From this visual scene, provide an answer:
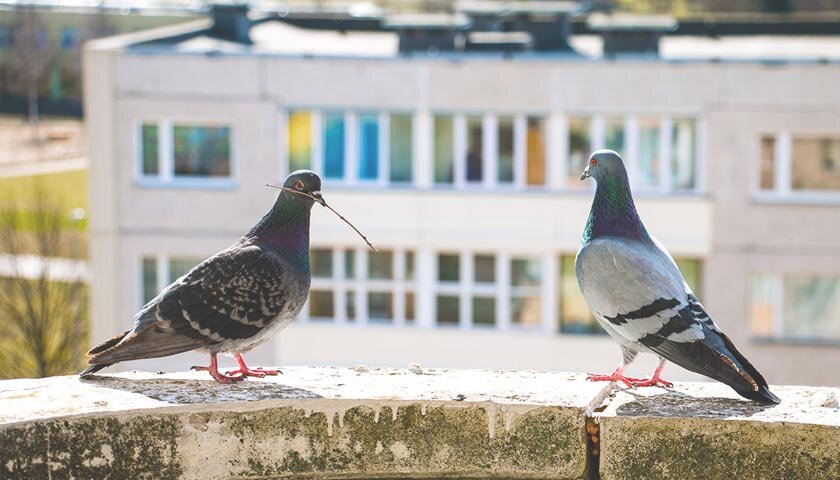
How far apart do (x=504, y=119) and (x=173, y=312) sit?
67.9 feet

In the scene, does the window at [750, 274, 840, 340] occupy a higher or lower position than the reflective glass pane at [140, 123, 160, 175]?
lower

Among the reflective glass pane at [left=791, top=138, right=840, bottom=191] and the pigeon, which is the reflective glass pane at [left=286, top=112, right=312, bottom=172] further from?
the pigeon

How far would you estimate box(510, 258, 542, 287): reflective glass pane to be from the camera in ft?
85.6

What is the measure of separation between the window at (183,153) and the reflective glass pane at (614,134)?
688 cm

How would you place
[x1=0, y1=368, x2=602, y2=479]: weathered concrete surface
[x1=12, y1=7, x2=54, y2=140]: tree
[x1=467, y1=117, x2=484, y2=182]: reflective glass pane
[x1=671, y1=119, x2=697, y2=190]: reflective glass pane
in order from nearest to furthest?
[x1=0, y1=368, x2=602, y2=479]: weathered concrete surface → [x1=671, y1=119, x2=697, y2=190]: reflective glass pane → [x1=467, y1=117, x2=484, y2=182]: reflective glass pane → [x1=12, y1=7, x2=54, y2=140]: tree

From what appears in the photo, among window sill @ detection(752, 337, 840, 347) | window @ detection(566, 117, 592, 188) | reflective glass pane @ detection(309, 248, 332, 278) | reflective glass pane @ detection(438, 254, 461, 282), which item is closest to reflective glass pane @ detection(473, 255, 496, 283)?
reflective glass pane @ detection(438, 254, 461, 282)

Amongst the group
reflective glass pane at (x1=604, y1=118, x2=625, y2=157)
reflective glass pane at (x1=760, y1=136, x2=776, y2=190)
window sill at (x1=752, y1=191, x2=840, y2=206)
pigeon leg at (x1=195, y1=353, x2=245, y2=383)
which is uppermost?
pigeon leg at (x1=195, y1=353, x2=245, y2=383)

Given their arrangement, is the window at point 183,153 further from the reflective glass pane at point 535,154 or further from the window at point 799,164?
the window at point 799,164

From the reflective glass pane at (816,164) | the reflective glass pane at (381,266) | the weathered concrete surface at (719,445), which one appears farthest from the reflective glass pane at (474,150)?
the weathered concrete surface at (719,445)

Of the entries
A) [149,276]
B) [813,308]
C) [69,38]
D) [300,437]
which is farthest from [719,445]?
[69,38]

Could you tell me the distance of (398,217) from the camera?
26250 mm

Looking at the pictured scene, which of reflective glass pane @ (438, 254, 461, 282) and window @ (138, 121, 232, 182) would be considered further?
window @ (138, 121, 232, 182)

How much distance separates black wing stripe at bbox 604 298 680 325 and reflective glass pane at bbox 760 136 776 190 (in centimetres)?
2084

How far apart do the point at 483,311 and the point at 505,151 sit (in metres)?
2.94
